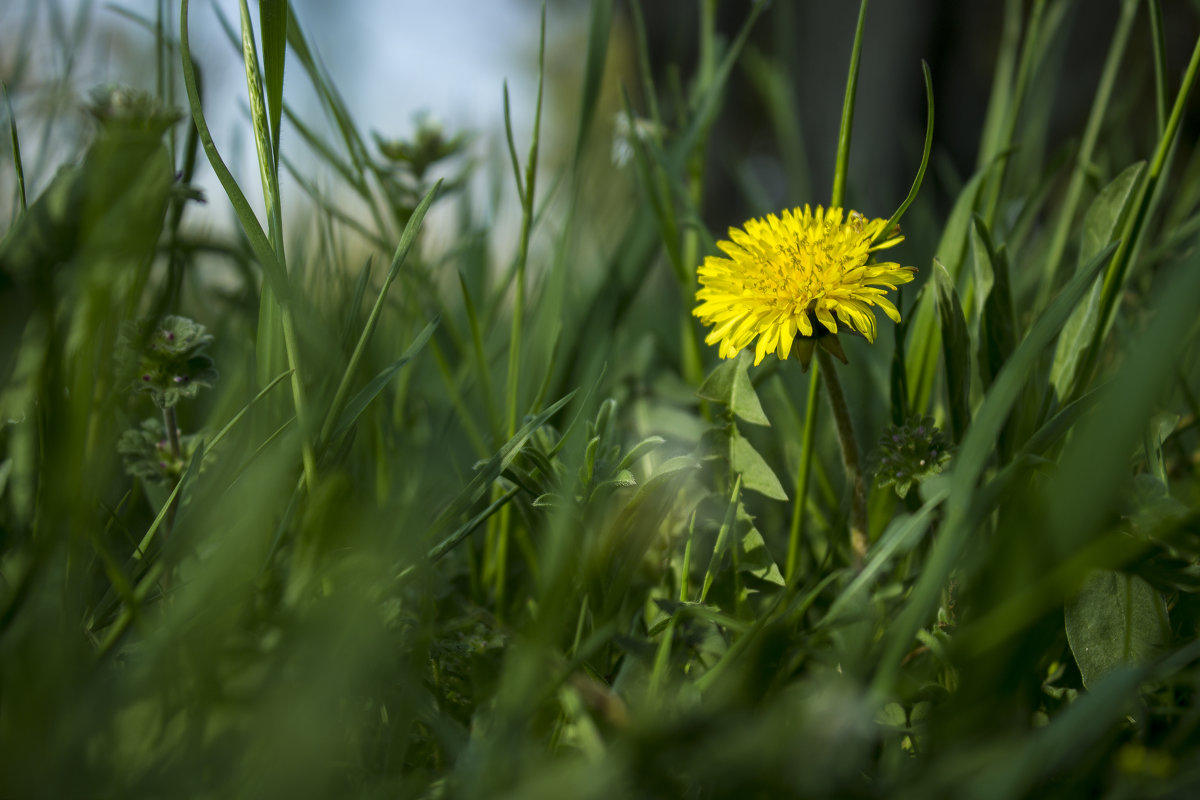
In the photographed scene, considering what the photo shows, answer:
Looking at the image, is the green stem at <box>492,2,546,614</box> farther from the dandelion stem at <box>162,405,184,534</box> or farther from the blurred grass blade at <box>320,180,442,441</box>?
the dandelion stem at <box>162,405,184,534</box>

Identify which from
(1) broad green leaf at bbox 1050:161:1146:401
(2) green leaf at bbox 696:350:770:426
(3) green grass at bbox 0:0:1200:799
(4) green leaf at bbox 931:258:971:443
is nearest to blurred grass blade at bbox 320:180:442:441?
(3) green grass at bbox 0:0:1200:799

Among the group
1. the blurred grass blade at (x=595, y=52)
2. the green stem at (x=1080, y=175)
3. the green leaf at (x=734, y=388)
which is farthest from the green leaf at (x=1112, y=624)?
the blurred grass blade at (x=595, y=52)

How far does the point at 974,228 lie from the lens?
578 millimetres

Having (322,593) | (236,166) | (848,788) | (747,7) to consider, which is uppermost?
(747,7)

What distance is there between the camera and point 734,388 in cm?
60

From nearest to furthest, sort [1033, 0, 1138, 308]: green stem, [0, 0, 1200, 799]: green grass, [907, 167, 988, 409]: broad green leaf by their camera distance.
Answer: [0, 0, 1200, 799]: green grass
[907, 167, 988, 409]: broad green leaf
[1033, 0, 1138, 308]: green stem

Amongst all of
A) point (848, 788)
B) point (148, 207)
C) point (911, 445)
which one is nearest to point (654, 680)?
point (848, 788)

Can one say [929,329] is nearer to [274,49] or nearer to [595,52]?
[595,52]

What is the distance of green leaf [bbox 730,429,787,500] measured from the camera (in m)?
0.57

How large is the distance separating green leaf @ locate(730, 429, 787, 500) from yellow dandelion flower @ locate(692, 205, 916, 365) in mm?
70

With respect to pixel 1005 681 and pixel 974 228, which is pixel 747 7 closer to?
pixel 974 228

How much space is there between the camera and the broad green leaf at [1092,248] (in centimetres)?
57

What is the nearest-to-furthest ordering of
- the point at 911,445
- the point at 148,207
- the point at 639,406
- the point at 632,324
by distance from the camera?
1. the point at 148,207
2. the point at 911,445
3. the point at 639,406
4. the point at 632,324

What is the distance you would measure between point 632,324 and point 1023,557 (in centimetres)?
92
